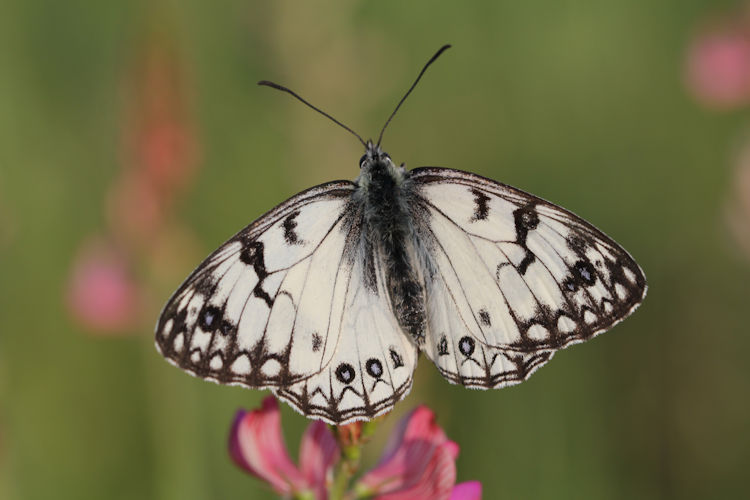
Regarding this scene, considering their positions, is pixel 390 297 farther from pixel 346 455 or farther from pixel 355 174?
pixel 355 174

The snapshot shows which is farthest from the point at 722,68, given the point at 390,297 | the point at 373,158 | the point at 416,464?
the point at 416,464

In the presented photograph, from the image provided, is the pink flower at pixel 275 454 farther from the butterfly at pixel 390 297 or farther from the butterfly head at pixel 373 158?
the butterfly head at pixel 373 158

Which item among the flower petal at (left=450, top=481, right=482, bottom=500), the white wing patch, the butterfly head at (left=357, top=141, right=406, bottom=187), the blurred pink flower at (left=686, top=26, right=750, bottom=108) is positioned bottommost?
the flower petal at (left=450, top=481, right=482, bottom=500)

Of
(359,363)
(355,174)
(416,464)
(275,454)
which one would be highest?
(355,174)

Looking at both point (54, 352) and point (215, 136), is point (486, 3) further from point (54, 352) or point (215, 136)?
point (54, 352)

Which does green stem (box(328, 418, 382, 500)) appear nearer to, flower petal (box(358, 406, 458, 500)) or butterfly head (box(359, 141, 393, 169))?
flower petal (box(358, 406, 458, 500))

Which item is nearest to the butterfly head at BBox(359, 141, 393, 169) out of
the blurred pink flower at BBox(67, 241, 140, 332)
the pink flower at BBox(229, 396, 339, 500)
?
the pink flower at BBox(229, 396, 339, 500)

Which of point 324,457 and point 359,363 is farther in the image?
point 359,363

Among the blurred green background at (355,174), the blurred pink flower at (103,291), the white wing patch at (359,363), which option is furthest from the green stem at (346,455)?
the blurred pink flower at (103,291)
